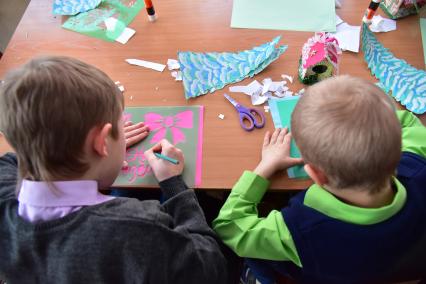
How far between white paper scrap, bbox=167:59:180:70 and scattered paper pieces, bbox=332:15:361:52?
50 centimetres

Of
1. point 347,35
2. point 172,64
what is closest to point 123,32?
point 172,64

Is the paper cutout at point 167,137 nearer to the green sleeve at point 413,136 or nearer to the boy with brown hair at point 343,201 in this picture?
the boy with brown hair at point 343,201

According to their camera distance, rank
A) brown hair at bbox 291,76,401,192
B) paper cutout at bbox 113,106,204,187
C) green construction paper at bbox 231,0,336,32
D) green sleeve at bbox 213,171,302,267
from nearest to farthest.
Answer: brown hair at bbox 291,76,401,192
green sleeve at bbox 213,171,302,267
paper cutout at bbox 113,106,204,187
green construction paper at bbox 231,0,336,32

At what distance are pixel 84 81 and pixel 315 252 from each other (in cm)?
55

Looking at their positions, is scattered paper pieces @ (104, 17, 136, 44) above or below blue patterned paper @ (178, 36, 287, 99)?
above

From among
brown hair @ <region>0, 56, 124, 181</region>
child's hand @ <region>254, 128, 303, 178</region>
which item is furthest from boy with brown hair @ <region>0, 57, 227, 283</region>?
child's hand @ <region>254, 128, 303, 178</region>

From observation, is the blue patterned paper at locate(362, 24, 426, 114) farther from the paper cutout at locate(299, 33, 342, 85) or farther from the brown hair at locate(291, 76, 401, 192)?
the brown hair at locate(291, 76, 401, 192)

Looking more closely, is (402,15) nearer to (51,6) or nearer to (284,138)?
(284,138)

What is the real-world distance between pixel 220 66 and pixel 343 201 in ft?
1.77

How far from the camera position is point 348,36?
3.36 feet

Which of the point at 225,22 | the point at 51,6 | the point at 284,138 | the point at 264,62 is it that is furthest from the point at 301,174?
the point at 51,6

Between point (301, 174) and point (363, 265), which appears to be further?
point (301, 174)

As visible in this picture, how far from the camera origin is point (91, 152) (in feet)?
2.08

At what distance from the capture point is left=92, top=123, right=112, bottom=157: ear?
2.03 feet
